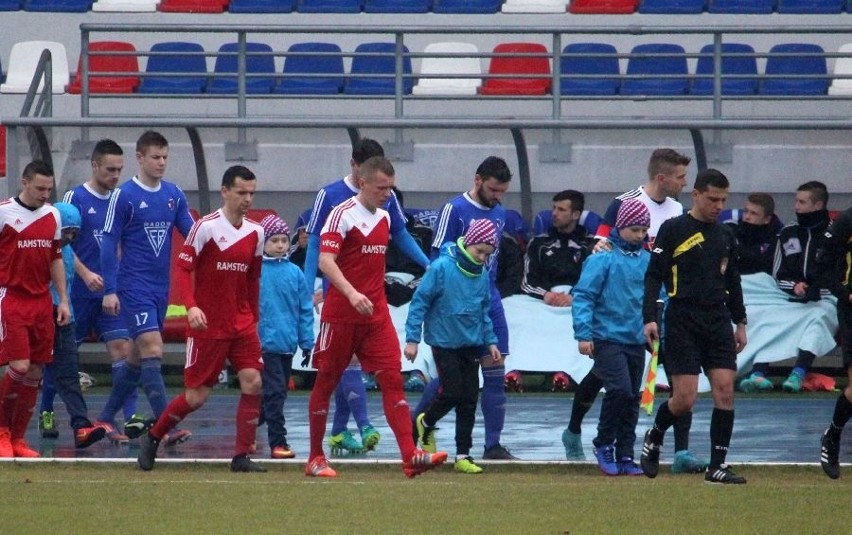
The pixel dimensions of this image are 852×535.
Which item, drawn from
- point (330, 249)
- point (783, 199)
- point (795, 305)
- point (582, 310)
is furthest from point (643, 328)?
point (783, 199)

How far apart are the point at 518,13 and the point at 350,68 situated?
2.57 meters

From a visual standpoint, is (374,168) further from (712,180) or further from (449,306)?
(712,180)

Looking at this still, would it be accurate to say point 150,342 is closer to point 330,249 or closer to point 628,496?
point 330,249

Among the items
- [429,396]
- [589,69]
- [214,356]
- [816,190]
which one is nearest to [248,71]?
[589,69]

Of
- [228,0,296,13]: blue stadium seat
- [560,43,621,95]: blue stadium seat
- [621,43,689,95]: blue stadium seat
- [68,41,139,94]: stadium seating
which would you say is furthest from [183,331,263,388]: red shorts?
[228,0,296,13]: blue stadium seat

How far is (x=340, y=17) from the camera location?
22.0 m

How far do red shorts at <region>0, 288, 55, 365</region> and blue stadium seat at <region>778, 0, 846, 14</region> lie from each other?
13.3m

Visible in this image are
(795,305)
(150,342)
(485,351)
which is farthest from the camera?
(795,305)

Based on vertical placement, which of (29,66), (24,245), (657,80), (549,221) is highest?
(29,66)

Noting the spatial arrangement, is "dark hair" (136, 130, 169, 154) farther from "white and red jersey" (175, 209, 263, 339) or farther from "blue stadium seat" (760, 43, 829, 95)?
"blue stadium seat" (760, 43, 829, 95)

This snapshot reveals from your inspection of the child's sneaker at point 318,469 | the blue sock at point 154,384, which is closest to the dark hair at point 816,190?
the blue sock at point 154,384

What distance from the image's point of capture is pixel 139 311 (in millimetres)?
11312

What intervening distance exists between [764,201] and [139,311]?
23.6ft

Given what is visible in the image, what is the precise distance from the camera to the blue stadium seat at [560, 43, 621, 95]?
20203mm
